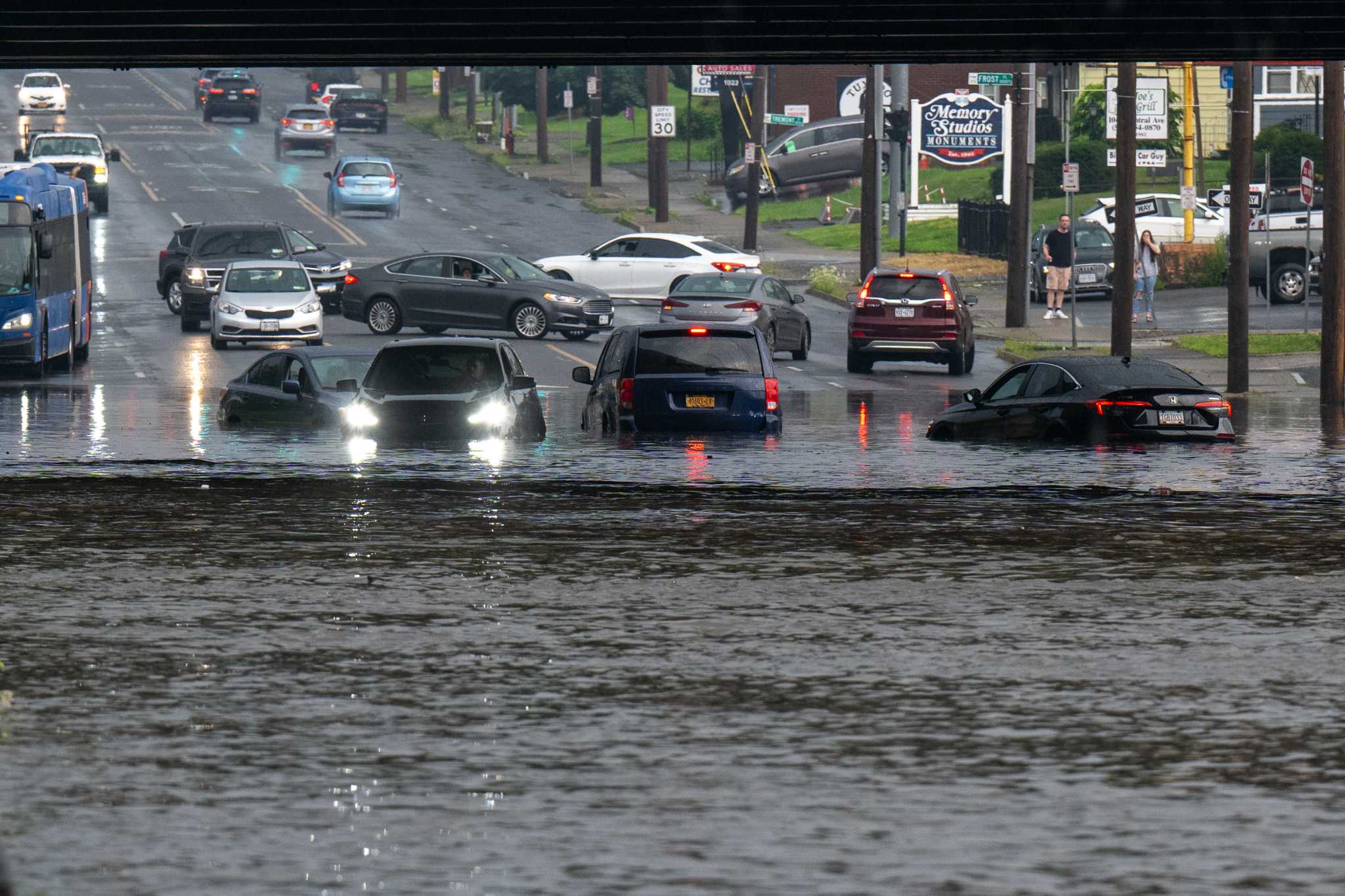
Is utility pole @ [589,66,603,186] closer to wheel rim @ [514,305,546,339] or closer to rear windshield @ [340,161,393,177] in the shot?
rear windshield @ [340,161,393,177]

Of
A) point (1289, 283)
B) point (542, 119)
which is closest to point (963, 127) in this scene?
point (1289, 283)

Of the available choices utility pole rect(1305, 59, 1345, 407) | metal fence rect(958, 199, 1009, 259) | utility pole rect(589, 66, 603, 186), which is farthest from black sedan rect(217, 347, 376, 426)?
utility pole rect(589, 66, 603, 186)

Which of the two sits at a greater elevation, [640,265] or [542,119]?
[542,119]

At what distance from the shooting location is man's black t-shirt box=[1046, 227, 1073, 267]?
45.4 metres

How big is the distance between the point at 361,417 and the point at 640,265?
89.9ft

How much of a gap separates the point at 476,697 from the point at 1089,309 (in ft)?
133

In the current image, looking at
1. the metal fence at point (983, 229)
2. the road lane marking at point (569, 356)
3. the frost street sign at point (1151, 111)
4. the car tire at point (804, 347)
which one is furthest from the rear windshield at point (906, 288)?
the metal fence at point (983, 229)

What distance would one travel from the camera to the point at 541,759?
9.01 meters

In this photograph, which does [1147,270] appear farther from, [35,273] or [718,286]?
[35,273]

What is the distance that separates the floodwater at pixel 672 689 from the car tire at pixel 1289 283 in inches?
1130

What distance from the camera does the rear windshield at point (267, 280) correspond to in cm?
4062

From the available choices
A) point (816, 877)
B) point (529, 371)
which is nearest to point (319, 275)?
point (529, 371)

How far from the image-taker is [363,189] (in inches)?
2638

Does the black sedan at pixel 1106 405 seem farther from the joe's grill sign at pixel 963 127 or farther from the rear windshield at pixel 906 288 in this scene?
the joe's grill sign at pixel 963 127
